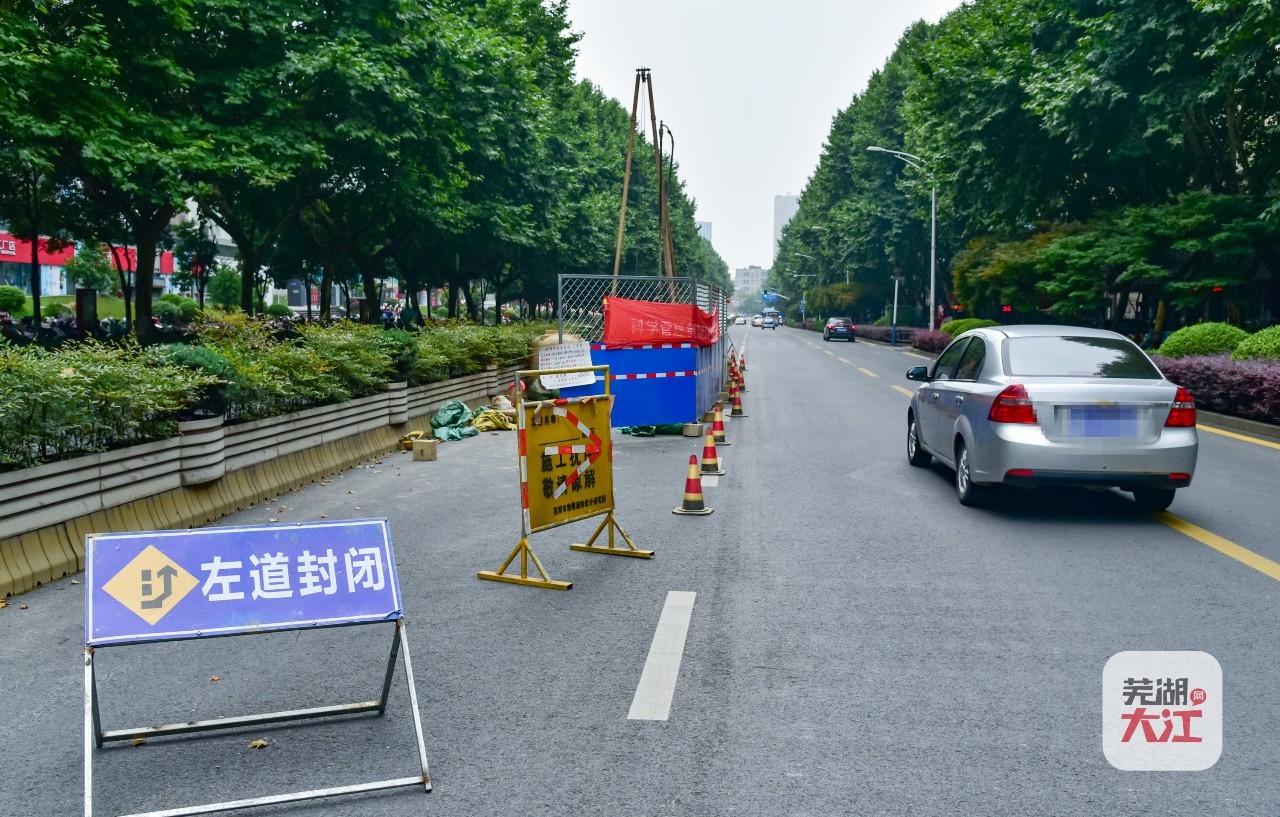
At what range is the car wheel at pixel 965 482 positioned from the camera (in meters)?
9.56

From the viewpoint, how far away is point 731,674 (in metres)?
5.26

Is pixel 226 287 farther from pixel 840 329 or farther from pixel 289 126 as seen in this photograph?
pixel 289 126

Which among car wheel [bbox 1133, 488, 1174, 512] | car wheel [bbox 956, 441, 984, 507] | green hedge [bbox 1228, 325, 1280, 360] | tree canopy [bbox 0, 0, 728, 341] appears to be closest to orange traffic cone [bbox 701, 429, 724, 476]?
car wheel [bbox 956, 441, 984, 507]

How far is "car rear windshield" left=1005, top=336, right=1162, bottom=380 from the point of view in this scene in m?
9.12

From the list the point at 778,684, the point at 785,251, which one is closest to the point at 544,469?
the point at 778,684

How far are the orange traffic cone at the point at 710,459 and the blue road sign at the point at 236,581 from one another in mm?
6808

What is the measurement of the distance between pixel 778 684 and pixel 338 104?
2053 centimetres

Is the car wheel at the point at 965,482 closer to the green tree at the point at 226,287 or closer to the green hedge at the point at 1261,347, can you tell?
the green hedge at the point at 1261,347

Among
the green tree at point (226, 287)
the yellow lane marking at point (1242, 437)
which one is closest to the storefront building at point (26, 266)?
the green tree at point (226, 287)

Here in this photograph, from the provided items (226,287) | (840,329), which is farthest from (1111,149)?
(226,287)

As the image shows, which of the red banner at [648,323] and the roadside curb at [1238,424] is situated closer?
the red banner at [648,323]

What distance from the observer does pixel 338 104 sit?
2288 cm

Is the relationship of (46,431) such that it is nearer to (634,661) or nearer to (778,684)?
(634,661)

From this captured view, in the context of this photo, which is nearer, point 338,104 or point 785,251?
point 338,104
